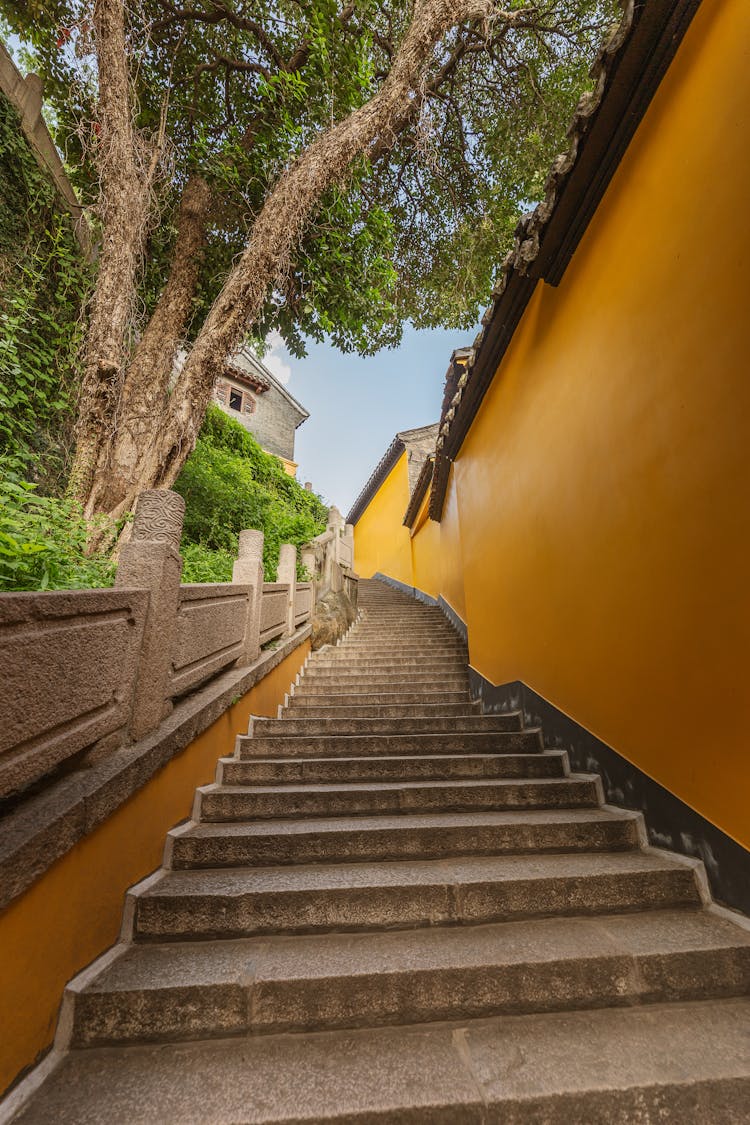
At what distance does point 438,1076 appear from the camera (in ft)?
4.67

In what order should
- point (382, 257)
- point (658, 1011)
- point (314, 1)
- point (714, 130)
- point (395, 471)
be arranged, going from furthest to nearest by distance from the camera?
point (395, 471) → point (382, 257) → point (314, 1) → point (714, 130) → point (658, 1011)

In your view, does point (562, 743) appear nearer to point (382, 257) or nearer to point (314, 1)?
point (382, 257)

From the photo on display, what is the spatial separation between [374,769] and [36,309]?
19.9ft

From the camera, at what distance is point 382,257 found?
6.31 metres

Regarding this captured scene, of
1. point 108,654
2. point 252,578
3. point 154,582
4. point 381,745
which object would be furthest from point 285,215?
point 381,745

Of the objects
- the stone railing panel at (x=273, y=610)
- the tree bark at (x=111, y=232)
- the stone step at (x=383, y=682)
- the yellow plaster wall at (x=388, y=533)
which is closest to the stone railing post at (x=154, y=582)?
the stone railing panel at (x=273, y=610)

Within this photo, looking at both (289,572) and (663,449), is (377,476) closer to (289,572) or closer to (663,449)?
(289,572)

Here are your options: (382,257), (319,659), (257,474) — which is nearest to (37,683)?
(319,659)

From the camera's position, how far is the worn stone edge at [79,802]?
1.42 meters

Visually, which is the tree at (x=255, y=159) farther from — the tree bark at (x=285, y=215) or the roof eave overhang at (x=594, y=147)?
the roof eave overhang at (x=594, y=147)

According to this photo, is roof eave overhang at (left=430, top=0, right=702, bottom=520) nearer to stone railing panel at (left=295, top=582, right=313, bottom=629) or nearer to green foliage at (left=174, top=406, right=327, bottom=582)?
green foliage at (left=174, top=406, right=327, bottom=582)


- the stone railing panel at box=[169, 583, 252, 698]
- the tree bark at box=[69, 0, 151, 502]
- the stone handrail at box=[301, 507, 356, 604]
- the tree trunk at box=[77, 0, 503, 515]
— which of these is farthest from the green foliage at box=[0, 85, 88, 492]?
the stone handrail at box=[301, 507, 356, 604]

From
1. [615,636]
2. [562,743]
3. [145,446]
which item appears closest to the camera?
[615,636]

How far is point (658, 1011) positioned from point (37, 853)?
8.20 feet
